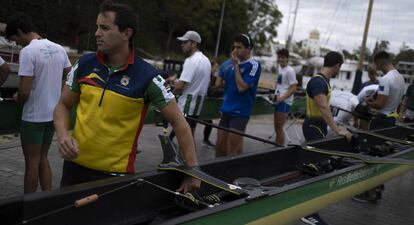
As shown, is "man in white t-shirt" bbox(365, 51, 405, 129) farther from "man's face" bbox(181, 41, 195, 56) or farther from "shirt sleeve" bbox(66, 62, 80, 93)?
"shirt sleeve" bbox(66, 62, 80, 93)

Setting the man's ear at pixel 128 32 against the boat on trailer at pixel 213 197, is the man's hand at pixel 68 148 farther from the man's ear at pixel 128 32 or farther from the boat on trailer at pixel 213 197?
the man's ear at pixel 128 32

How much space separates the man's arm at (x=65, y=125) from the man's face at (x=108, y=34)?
15.4 inches

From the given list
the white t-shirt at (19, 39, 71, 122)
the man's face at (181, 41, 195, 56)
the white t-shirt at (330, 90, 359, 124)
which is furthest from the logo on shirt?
the white t-shirt at (330, 90, 359, 124)

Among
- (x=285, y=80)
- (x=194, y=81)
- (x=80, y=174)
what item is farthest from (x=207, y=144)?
(x=80, y=174)

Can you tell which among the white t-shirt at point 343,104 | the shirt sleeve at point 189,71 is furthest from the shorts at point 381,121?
the shirt sleeve at point 189,71

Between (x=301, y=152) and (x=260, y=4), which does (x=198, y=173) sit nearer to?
(x=301, y=152)

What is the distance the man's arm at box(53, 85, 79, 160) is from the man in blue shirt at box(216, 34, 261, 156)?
342cm

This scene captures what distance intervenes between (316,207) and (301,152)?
1617 mm

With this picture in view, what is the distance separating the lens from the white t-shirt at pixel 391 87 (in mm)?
6875

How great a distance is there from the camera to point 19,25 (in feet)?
14.3

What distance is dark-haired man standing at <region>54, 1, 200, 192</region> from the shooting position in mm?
2760

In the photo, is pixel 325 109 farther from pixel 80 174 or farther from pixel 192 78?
pixel 80 174

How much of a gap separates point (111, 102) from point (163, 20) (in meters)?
53.2

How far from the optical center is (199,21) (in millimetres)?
56719
